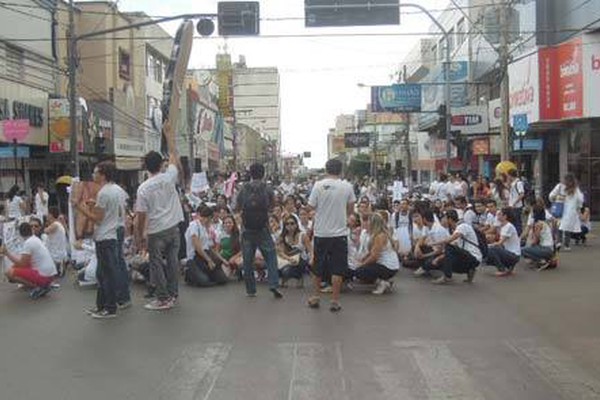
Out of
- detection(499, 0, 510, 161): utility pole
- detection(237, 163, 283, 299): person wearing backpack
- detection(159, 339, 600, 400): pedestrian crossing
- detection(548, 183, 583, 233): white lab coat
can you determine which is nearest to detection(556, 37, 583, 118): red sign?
detection(499, 0, 510, 161): utility pole

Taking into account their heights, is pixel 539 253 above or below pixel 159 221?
below

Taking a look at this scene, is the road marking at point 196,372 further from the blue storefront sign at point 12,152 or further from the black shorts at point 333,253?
the blue storefront sign at point 12,152

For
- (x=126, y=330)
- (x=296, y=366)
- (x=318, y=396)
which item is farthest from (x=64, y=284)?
(x=318, y=396)

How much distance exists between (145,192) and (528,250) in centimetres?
718

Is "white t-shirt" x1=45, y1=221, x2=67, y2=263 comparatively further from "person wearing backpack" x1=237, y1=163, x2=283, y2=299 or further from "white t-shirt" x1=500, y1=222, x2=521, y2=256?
"white t-shirt" x1=500, y1=222, x2=521, y2=256

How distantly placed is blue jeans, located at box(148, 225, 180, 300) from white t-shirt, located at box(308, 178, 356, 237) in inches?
67.4

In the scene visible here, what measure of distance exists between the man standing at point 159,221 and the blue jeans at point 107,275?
437mm

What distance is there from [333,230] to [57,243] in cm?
579

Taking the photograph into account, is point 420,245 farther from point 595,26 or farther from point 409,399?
point 595,26

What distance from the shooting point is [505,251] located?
44.6ft

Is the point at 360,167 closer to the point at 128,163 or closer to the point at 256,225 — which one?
the point at 128,163

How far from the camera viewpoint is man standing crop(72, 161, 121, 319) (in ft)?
32.4

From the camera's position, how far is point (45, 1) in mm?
31703

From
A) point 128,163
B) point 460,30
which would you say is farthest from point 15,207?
point 460,30
